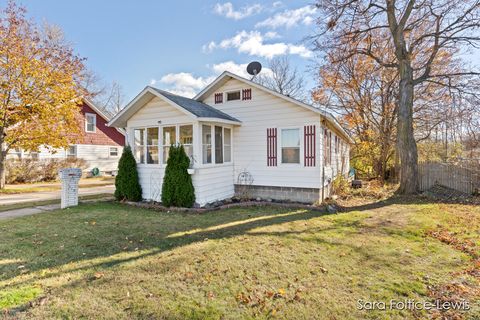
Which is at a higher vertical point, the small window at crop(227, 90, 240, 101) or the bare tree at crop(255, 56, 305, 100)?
the bare tree at crop(255, 56, 305, 100)

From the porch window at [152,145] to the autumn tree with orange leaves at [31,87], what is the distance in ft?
24.4

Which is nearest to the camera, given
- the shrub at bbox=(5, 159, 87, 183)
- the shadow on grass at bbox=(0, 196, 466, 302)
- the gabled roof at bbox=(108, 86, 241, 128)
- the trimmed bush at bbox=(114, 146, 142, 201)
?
the shadow on grass at bbox=(0, 196, 466, 302)

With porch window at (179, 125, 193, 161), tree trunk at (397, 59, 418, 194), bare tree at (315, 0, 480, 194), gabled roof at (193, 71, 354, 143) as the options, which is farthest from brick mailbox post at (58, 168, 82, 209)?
tree trunk at (397, 59, 418, 194)

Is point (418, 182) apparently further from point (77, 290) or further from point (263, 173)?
point (77, 290)

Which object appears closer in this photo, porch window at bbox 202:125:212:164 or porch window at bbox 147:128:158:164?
porch window at bbox 202:125:212:164

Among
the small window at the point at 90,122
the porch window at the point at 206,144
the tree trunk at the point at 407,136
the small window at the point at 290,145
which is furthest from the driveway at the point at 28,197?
the tree trunk at the point at 407,136

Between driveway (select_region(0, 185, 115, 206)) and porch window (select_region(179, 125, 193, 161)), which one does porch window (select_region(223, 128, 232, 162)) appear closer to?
porch window (select_region(179, 125, 193, 161))

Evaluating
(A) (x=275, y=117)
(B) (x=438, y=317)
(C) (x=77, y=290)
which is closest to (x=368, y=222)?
(B) (x=438, y=317)

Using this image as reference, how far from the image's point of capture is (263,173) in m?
9.54

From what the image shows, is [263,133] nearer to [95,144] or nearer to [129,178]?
[129,178]

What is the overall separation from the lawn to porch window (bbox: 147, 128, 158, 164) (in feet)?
9.76

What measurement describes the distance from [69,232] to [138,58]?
1537 centimetres

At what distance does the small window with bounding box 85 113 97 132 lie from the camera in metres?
20.4

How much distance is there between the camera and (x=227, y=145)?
9.80 metres
